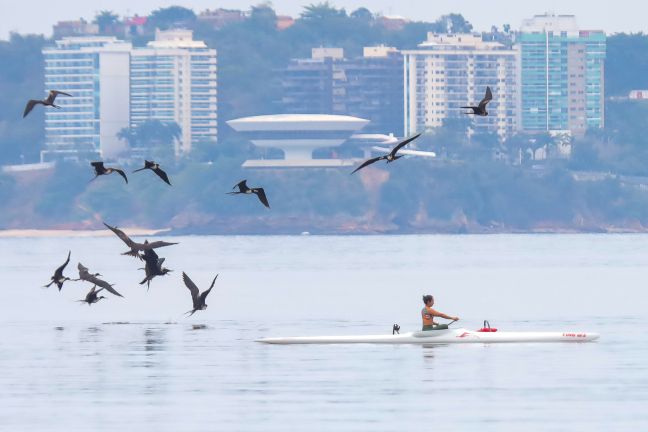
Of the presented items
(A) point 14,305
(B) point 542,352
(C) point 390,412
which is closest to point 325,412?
(C) point 390,412

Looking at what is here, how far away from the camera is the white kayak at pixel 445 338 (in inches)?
2972

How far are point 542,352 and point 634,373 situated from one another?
683cm

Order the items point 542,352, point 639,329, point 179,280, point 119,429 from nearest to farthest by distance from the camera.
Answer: point 119,429 → point 542,352 → point 639,329 → point 179,280

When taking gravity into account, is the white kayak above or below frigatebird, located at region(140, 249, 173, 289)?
below

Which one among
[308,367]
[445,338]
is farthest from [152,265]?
[445,338]

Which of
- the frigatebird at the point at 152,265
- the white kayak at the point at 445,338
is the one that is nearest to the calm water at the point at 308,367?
the white kayak at the point at 445,338

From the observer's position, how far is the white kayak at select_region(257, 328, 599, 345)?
75.5 metres

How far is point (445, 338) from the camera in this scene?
2980 inches

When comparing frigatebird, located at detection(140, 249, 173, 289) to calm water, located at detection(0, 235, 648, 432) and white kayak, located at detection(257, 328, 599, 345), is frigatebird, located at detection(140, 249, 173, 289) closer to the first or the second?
calm water, located at detection(0, 235, 648, 432)

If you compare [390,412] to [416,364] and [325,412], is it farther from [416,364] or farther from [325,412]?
[416,364]

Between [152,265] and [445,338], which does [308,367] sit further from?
[445,338]

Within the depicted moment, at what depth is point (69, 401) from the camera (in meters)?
62.1

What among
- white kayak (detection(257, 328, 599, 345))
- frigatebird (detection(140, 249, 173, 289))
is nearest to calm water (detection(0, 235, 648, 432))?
white kayak (detection(257, 328, 599, 345))

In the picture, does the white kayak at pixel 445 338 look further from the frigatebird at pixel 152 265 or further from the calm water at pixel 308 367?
the frigatebird at pixel 152 265
